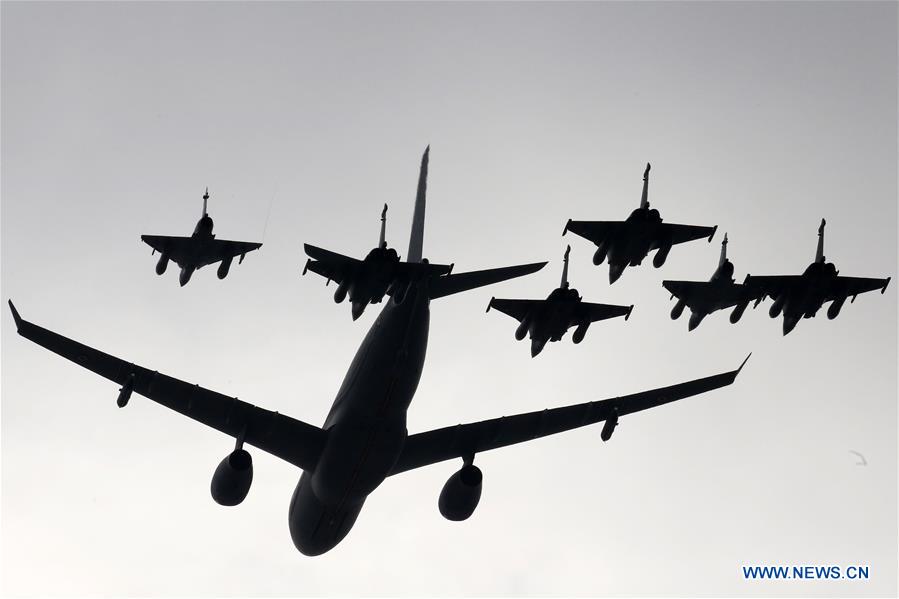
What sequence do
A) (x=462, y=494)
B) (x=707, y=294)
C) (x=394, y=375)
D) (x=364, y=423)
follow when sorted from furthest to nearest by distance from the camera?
(x=707, y=294), (x=462, y=494), (x=364, y=423), (x=394, y=375)

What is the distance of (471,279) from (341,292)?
657 centimetres

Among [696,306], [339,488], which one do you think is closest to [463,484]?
[339,488]

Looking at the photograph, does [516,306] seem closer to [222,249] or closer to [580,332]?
[580,332]

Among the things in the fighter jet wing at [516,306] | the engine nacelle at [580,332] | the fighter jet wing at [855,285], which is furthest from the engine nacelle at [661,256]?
the fighter jet wing at [855,285]

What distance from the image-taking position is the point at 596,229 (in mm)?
33688

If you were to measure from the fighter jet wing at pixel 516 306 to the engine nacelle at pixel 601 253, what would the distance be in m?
2.69

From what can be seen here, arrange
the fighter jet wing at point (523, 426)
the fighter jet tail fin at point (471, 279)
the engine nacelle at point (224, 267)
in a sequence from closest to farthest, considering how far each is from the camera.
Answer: the fighter jet tail fin at point (471, 279)
the fighter jet wing at point (523, 426)
the engine nacelle at point (224, 267)

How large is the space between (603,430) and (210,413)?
44.2 feet

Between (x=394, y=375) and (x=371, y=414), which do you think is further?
(x=371, y=414)

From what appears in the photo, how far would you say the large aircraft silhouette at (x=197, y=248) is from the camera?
3378 centimetres

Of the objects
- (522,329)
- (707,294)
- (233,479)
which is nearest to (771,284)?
(707,294)

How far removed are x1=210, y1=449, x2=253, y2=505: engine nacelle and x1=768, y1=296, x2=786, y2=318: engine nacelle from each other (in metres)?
21.9

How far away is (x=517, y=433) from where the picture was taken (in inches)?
1238

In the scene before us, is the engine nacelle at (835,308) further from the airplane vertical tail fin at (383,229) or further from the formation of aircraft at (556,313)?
the airplane vertical tail fin at (383,229)
